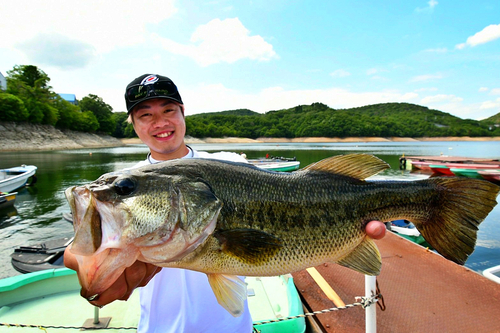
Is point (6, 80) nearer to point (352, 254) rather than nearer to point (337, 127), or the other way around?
point (352, 254)

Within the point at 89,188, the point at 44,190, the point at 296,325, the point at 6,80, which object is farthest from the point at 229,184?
the point at 6,80

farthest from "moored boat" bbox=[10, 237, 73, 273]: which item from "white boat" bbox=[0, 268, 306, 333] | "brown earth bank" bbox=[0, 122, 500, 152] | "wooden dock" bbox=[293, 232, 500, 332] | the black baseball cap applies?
"brown earth bank" bbox=[0, 122, 500, 152]

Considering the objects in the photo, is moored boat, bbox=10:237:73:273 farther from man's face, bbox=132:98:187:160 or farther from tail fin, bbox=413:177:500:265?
tail fin, bbox=413:177:500:265

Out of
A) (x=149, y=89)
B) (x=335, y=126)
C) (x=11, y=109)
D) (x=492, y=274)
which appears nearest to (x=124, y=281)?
(x=149, y=89)

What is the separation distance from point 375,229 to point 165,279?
1688 millimetres

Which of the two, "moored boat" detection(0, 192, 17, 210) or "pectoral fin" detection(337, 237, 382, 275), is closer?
"pectoral fin" detection(337, 237, 382, 275)

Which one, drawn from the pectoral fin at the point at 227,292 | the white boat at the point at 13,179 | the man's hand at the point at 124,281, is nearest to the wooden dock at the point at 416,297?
the pectoral fin at the point at 227,292

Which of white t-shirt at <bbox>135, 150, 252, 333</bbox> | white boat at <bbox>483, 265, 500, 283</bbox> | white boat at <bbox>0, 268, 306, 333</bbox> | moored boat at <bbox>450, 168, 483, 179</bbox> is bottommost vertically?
moored boat at <bbox>450, 168, 483, 179</bbox>

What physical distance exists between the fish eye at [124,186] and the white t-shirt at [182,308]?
100 cm

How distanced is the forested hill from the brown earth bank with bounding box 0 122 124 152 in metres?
38.9

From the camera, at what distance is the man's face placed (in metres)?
2.70

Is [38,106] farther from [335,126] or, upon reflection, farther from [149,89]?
[335,126]

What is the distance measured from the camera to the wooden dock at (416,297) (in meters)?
3.76

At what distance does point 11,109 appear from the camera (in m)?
57.8
